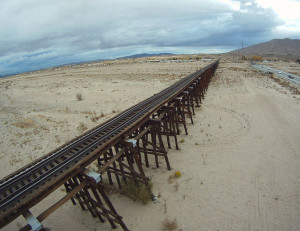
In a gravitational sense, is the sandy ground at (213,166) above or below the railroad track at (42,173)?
below

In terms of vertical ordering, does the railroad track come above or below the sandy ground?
above

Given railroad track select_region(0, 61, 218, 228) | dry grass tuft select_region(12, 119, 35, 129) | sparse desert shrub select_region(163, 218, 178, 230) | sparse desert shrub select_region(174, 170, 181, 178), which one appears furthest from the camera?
dry grass tuft select_region(12, 119, 35, 129)

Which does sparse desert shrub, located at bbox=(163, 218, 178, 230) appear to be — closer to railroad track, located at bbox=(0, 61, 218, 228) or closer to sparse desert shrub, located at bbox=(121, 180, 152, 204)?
sparse desert shrub, located at bbox=(121, 180, 152, 204)

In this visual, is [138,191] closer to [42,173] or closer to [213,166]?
[42,173]

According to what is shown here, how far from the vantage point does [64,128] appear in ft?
45.6

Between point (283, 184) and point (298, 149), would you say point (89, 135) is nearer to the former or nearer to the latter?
point (283, 184)

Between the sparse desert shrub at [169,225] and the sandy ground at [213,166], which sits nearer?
the sparse desert shrub at [169,225]

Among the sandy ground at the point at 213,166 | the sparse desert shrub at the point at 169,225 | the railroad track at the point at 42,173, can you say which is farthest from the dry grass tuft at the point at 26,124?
the sparse desert shrub at the point at 169,225

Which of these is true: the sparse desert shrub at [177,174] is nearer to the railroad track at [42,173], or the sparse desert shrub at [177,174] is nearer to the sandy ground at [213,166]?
the sandy ground at [213,166]

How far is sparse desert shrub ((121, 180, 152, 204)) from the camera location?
6788 millimetres

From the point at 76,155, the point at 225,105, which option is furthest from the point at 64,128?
the point at 225,105

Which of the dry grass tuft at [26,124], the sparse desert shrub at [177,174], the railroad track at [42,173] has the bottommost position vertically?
the sparse desert shrub at [177,174]

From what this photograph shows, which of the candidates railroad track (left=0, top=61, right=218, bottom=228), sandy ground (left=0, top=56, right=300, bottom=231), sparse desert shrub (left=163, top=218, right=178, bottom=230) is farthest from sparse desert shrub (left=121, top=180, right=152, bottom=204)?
railroad track (left=0, top=61, right=218, bottom=228)

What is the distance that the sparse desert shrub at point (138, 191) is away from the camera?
22.3 feet
